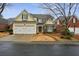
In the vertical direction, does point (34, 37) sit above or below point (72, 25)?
below

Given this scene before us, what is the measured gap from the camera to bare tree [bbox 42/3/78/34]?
2.37m

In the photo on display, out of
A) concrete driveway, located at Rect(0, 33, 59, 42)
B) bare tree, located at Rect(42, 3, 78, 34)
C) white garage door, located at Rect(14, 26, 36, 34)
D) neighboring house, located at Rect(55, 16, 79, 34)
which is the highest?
bare tree, located at Rect(42, 3, 78, 34)

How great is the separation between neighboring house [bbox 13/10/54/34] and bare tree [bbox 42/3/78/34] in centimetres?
8

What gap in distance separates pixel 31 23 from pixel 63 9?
1.11 ft

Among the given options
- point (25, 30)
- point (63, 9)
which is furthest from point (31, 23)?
point (63, 9)

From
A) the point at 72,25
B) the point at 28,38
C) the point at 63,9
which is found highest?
the point at 63,9

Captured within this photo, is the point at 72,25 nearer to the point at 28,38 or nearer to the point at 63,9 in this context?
the point at 63,9

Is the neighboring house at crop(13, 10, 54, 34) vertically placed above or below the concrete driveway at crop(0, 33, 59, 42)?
above

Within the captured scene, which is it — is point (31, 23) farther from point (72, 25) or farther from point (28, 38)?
point (72, 25)

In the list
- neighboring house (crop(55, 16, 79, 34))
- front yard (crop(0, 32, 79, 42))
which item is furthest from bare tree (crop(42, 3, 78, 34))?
front yard (crop(0, 32, 79, 42))

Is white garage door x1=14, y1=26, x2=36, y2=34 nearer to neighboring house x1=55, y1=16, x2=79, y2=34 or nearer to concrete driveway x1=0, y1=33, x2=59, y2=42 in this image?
concrete driveway x1=0, y1=33, x2=59, y2=42

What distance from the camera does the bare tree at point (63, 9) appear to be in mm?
2371

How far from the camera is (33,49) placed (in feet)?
7.81

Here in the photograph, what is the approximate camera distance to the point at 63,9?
7.86 ft
